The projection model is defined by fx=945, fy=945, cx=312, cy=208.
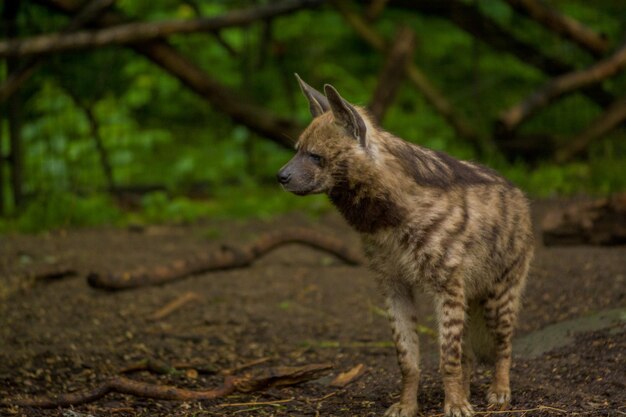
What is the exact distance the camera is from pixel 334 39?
1422 centimetres

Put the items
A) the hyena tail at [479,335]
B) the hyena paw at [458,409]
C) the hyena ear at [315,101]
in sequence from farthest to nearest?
Answer: the hyena tail at [479,335]
the hyena ear at [315,101]
the hyena paw at [458,409]

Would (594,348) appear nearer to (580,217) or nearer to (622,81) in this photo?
(580,217)

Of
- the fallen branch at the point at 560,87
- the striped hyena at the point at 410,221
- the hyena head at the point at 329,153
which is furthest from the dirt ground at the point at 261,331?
the fallen branch at the point at 560,87

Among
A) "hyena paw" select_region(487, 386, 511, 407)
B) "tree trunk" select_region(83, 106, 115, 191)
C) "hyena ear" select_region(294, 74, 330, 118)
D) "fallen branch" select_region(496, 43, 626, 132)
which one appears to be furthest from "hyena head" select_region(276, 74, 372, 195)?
"tree trunk" select_region(83, 106, 115, 191)

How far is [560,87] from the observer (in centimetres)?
1067

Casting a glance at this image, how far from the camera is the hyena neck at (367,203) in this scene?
4535 mm

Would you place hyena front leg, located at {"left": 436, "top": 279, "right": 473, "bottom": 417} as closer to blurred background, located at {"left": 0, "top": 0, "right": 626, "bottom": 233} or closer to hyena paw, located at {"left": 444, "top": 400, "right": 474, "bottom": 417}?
hyena paw, located at {"left": 444, "top": 400, "right": 474, "bottom": 417}

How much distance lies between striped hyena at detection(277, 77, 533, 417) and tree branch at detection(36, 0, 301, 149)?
18.5 ft

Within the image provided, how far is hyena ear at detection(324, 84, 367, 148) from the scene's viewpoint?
446 cm

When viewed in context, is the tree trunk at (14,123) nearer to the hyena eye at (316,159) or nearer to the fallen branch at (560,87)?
the fallen branch at (560,87)

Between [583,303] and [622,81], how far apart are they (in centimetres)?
691

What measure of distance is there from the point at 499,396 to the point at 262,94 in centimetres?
992

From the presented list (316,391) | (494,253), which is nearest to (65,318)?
(316,391)

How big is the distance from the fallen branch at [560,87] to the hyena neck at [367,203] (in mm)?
6038
